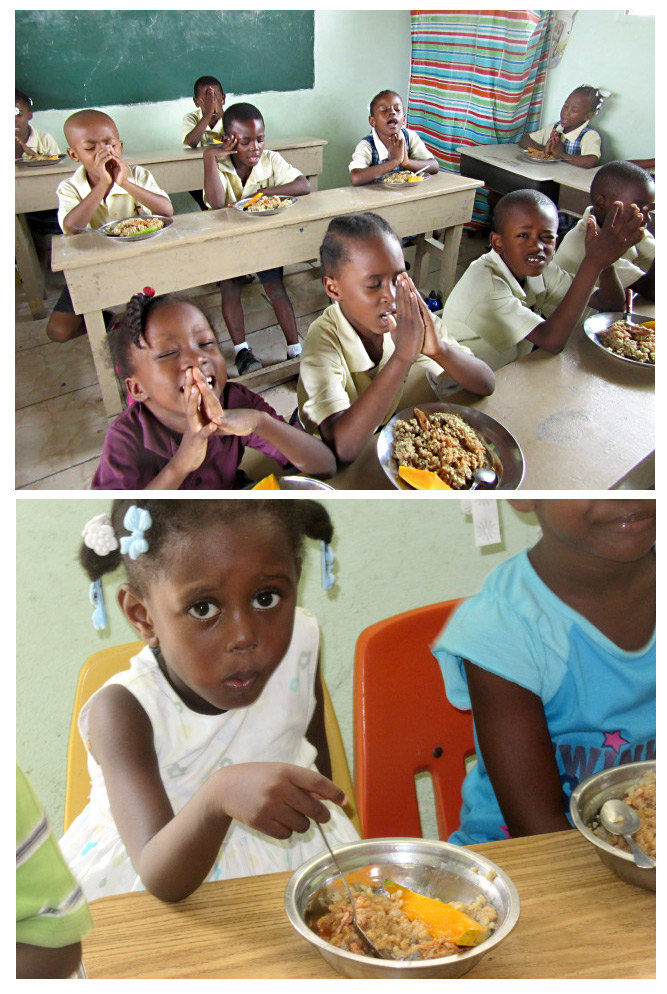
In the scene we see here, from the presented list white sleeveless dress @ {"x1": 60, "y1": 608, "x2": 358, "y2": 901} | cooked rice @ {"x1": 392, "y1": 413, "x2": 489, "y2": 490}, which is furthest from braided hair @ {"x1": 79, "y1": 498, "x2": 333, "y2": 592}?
cooked rice @ {"x1": 392, "y1": 413, "x2": 489, "y2": 490}

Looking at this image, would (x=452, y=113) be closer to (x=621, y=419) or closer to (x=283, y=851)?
(x=621, y=419)

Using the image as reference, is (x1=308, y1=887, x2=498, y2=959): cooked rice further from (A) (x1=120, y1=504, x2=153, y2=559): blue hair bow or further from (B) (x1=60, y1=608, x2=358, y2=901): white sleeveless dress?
(A) (x1=120, y1=504, x2=153, y2=559): blue hair bow

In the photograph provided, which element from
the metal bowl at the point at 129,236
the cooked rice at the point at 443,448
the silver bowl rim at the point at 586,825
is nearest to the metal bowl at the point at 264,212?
the metal bowl at the point at 129,236

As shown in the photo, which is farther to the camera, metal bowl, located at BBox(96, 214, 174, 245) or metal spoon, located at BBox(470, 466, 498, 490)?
metal bowl, located at BBox(96, 214, 174, 245)

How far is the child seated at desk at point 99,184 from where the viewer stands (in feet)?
4.07

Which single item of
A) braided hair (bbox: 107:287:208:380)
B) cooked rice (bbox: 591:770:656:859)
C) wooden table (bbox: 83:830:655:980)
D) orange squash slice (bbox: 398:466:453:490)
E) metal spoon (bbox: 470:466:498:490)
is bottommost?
wooden table (bbox: 83:830:655:980)

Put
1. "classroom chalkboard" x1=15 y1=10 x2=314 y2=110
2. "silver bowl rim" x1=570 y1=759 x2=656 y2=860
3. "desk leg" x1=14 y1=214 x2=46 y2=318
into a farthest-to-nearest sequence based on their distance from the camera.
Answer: "desk leg" x1=14 y1=214 x2=46 y2=318 < "classroom chalkboard" x1=15 y1=10 x2=314 y2=110 < "silver bowl rim" x1=570 y1=759 x2=656 y2=860

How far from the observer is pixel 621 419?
1.32 meters

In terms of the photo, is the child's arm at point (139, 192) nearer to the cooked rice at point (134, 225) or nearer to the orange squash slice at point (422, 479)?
the cooked rice at point (134, 225)

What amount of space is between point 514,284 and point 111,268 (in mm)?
913

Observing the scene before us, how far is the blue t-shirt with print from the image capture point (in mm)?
966

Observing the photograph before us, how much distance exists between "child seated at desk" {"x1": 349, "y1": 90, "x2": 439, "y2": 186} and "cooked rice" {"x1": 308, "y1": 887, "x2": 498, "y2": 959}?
1309 millimetres

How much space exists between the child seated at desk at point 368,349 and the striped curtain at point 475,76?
0.79 ft

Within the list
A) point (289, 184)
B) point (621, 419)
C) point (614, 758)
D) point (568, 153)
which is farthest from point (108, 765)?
point (568, 153)
